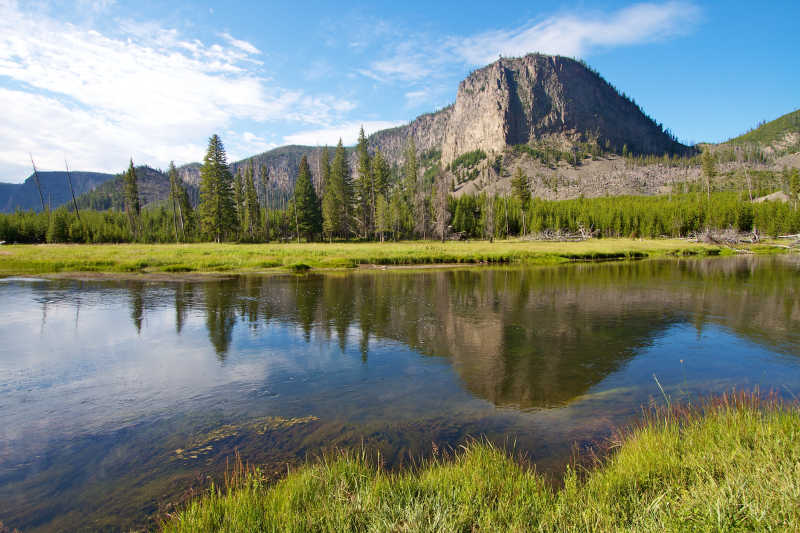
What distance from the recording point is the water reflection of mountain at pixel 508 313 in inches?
433

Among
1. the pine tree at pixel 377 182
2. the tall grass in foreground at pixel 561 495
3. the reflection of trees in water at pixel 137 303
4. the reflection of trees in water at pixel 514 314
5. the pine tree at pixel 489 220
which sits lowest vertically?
the reflection of trees in water at pixel 514 314

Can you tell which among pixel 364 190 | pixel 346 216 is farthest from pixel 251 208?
pixel 364 190

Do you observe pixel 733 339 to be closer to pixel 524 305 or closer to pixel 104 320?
pixel 524 305

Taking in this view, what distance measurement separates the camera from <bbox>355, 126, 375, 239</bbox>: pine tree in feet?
273

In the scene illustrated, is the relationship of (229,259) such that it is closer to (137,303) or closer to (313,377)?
(137,303)

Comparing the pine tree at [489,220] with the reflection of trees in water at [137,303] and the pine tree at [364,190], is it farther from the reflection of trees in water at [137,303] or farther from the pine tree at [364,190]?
the reflection of trees in water at [137,303]

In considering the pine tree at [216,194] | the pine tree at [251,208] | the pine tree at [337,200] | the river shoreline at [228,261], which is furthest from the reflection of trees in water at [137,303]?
the pine tree at [251,208]

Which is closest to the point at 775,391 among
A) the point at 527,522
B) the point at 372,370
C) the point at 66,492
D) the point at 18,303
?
the point at 527,522

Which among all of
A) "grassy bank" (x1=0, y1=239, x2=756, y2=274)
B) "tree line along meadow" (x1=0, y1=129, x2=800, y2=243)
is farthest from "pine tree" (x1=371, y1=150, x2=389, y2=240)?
"grassy bank" (x1=0, y1=239, x2=756, y2=274)

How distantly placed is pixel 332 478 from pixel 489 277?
93.2ft

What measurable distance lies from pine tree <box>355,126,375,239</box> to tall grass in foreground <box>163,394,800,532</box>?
79056mm

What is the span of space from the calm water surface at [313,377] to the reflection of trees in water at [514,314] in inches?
4.8

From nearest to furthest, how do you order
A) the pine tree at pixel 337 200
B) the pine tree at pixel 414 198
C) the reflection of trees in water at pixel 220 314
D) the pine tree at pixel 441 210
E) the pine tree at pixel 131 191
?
the reflection of trees in water at pixel 220 314
the pine tree at pixel 337 200
the pine tree at pixel 441 210
the pine tree at pixel 131 191
the pine tree at pixel 414 198

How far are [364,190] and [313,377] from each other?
76.8 meters
